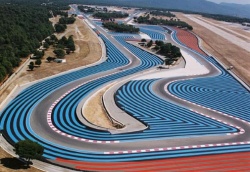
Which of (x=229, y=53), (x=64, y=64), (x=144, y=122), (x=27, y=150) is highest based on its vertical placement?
(x=27, y=150)

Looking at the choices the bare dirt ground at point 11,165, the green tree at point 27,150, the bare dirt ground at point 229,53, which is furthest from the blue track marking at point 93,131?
the bare dirt ground at point 229,53

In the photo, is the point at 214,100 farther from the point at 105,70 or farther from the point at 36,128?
the point at 36,128

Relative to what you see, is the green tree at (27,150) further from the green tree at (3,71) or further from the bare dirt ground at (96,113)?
the green tree at (3,71)

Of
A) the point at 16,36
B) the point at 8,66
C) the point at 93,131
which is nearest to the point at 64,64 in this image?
the point at 8,66

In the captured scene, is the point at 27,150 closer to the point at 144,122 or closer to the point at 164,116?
the point at 144,122

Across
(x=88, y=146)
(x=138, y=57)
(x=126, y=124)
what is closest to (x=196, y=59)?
(x=138, y=57)

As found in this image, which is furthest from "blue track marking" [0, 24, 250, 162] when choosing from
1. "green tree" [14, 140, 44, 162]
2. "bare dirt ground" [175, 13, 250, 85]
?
"bare dirt ground" [175, 13, 250, 85]

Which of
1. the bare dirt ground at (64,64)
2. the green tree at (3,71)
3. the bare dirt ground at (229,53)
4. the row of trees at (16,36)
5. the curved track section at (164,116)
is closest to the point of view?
the bare dirt ground at (64,64)
